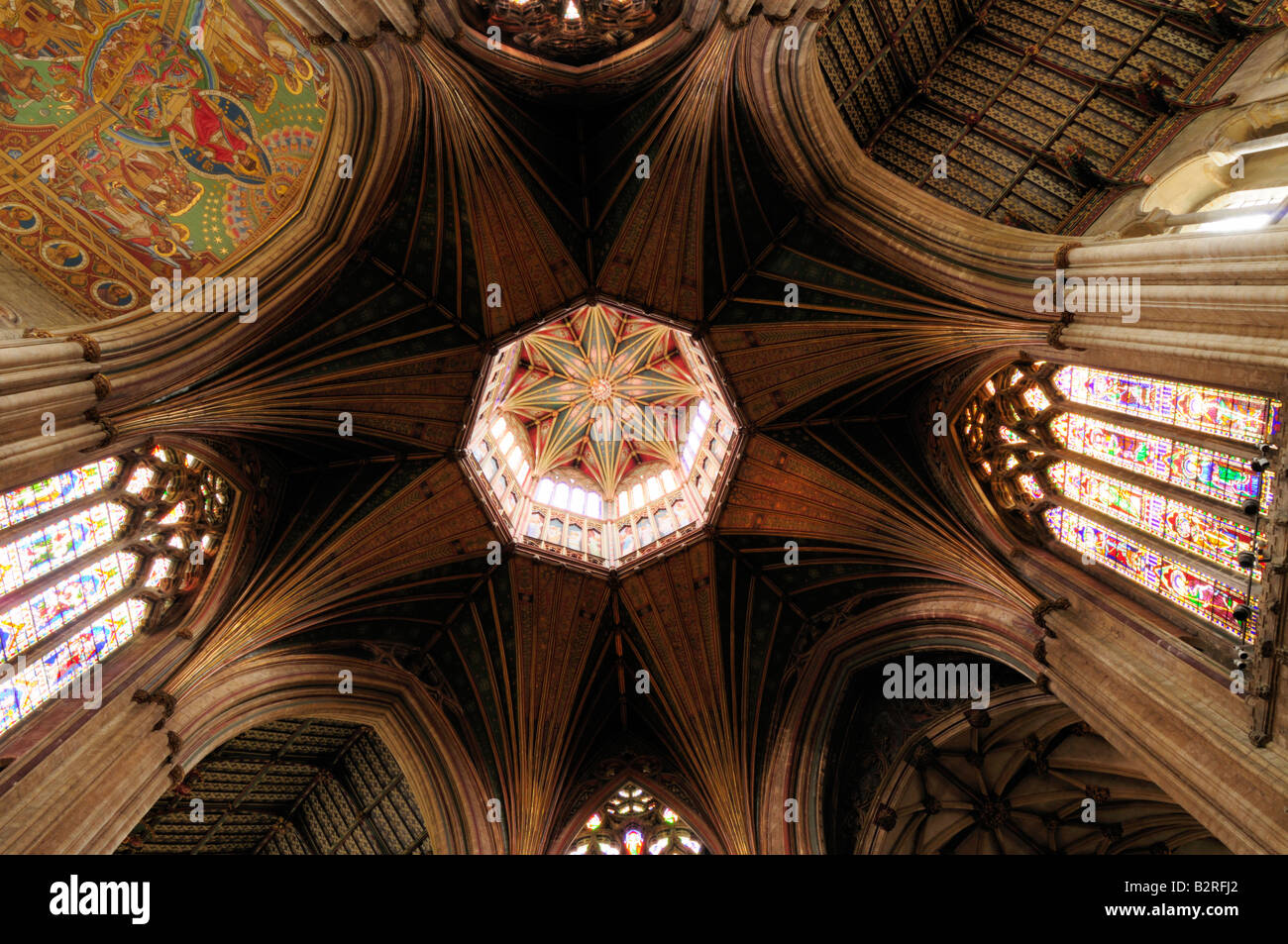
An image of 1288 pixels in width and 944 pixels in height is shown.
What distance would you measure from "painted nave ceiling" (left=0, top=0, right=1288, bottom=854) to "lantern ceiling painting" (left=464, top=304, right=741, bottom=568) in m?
0.30

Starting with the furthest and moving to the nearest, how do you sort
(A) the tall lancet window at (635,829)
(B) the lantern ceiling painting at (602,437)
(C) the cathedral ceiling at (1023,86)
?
(B) the lantern ceiling painting at (602,437)
(A) the tall lancet window at (635,829)
(C) the cathedral ceiling at (1023,86)

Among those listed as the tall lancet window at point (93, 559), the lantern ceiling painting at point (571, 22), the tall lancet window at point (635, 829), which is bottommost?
the tall lancet window at point (635, 829)

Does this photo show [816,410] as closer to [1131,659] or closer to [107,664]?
[1131,659]

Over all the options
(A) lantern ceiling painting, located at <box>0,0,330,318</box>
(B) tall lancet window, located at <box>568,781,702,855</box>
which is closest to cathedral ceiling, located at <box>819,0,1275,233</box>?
(A) lantern ceiling painting, located at <box>0,0,330,318</box>

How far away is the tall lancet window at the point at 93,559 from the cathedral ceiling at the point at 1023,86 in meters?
12.9

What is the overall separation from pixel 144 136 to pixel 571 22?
6513 millimetres

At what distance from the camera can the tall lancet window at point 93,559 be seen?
9.02 m

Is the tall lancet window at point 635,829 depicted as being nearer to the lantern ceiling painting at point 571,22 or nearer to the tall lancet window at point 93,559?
the tall lancet window at point 93,559

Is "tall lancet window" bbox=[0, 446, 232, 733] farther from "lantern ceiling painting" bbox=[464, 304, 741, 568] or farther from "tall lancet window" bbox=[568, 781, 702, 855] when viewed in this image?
"tall lancet window" bbox=[568, 781, 702, 855]

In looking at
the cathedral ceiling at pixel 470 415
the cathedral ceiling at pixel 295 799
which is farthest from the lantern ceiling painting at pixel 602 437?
the cathedral ceiling at pixel 295 799

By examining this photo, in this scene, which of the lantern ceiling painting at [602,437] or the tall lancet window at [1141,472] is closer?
the tall lancet window at [1141,472]

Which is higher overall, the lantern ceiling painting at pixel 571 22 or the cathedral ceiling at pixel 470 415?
the lantern ceiling painting at pixel 571 22

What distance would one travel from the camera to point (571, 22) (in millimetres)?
11680

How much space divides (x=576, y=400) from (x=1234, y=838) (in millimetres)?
16707
